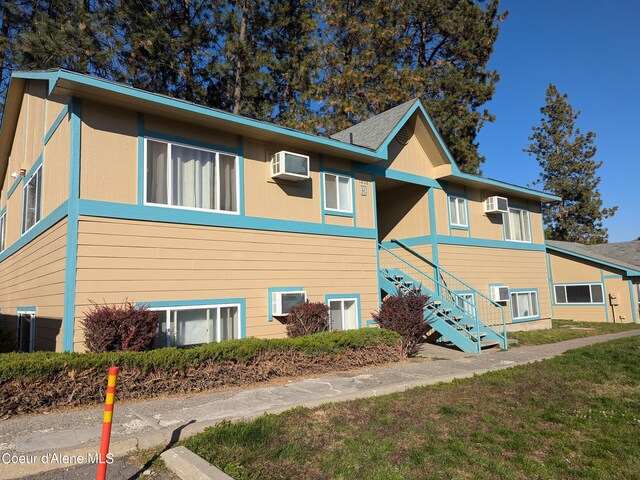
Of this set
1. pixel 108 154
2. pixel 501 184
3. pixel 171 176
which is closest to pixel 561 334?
pixel 501 184

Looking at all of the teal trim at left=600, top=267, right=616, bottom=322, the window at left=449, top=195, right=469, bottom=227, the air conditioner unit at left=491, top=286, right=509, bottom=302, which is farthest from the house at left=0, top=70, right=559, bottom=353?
the teal trim at left=600, top=267, right=616, bottom=322

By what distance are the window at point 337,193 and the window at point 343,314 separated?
8.03 ft

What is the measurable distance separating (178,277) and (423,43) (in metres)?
24.3

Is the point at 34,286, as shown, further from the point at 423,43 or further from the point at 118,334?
the point at 423,43

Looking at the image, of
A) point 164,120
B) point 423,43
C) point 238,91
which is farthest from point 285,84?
point 164,120

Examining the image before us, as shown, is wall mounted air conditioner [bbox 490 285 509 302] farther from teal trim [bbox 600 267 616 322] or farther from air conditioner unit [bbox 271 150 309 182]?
air conditioner unit [bbox 271 150 309 182]

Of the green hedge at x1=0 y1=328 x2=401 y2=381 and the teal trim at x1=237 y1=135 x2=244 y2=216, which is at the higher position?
the teal trim at x1=237 y1=135 x2=244 y2=216

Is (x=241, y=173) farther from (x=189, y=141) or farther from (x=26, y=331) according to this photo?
(x=26, y=331)

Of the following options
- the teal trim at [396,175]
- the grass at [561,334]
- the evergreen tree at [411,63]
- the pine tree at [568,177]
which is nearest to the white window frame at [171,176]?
the teal trim at [396,175]

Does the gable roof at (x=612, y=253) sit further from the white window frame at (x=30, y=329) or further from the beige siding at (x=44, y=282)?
the white window frame at (x=30, y=329)

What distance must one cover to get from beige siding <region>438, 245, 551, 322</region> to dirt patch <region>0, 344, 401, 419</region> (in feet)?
23.0

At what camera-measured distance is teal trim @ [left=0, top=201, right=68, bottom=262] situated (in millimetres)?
8423

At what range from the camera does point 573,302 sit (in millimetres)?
22625

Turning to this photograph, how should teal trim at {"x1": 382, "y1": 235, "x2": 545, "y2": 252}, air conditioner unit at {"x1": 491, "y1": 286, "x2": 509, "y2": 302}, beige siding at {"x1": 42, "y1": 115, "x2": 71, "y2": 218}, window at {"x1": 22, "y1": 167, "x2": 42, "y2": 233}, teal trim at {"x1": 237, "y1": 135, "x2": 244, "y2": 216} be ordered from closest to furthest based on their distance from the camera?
beige siding at {"x1": 42, "y1": 115, "x2": 71, "y2": 218} < teal trim at {"x1": 237, "y1": 135, "x2": 244, "y2": 216} < window at {"x1": 22, "y1": 167, "x2": 42, "y2": 233} < teal trim at {"x1": 382, "y1": 235, "x2": 545, "y2": 252} < air conditioner unit at {"x1": 491, "y1": 286, "x2": 509, "y2": 302}
